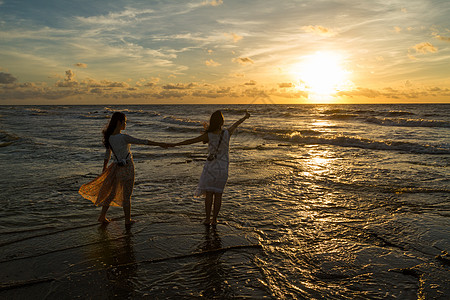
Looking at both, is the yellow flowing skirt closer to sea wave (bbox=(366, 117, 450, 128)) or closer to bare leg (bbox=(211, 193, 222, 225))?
bare leg (bbox=(211, 193, 222, 225))

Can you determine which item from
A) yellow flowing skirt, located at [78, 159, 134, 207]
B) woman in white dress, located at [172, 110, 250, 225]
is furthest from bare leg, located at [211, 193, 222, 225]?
yellow flowing skirt, located at [78, 159, 134, 207]

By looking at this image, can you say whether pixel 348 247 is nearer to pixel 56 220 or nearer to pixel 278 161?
pixel 56 220

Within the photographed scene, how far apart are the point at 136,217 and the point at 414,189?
7069 mm

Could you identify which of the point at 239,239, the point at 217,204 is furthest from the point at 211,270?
the point at 217,204

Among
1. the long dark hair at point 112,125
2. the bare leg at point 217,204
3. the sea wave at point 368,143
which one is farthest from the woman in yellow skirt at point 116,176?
the sea wave at point 368,143

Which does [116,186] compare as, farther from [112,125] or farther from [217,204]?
[217,204]

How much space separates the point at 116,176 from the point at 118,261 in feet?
5.78

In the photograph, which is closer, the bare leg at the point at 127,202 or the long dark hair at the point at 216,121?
the long dark hair at the point at 216,121

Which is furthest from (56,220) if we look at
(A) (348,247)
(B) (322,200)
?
(B) (322,200)

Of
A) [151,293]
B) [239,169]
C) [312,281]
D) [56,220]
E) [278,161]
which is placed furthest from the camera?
[278,161]

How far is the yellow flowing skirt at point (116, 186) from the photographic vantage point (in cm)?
541

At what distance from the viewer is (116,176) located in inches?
213

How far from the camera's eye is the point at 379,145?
16609 mm

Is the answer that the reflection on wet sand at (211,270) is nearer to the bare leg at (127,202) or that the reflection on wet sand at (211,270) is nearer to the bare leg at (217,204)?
the bare leg at (217,204)
